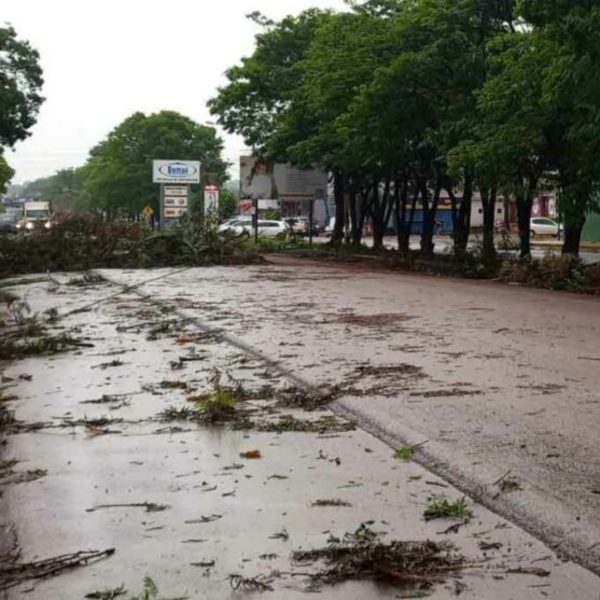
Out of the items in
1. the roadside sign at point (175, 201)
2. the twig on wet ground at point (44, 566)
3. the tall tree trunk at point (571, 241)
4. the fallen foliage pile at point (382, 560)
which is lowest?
the twig on wet ground at point (44, 566)

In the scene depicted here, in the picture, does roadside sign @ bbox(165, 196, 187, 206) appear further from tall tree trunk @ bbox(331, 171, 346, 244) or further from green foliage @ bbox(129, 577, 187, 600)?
green foliage @ bbox(129, 577, 187, 600)

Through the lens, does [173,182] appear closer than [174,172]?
No

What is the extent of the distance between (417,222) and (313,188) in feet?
74.6

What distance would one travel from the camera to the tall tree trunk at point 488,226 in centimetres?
2247

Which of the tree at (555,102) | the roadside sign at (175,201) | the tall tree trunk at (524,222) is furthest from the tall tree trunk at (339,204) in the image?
the tree at (555,102)

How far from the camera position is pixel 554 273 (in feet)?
60.5

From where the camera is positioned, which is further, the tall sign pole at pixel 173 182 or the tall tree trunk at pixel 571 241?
the tall sign pole at pixel 173 182

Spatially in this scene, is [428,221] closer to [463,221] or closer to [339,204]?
[463,221]

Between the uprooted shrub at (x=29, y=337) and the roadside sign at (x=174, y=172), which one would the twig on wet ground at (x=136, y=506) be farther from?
the roadside sign at (x=174, y=172)

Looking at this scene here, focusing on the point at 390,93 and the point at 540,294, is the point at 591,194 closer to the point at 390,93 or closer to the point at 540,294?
the point at 540,294

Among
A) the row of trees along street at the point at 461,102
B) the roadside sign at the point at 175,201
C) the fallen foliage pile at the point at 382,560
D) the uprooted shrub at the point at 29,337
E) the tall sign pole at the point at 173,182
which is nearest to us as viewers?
the fallen foliage pile at the point at 382,560

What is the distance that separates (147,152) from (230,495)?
63.2 metres

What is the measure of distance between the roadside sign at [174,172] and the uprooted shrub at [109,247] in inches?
589

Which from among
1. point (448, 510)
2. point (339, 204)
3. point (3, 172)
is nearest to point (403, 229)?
point (339, 204)
